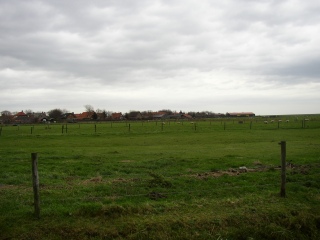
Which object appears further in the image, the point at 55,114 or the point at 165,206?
the point at 55,114

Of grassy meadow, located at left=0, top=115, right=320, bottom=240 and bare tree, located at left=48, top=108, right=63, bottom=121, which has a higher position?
bare tree, located at left=48, top=108, right=63, bottom=121

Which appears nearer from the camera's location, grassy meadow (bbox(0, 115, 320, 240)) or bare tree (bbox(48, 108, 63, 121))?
grassy meadow (bbox(0, 115, 320, 240))

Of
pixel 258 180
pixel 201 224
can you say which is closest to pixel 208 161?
pixel 258 180

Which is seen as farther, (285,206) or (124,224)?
(285,206)

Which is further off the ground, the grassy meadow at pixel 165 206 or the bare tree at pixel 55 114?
the bare tree at pixel 55 114

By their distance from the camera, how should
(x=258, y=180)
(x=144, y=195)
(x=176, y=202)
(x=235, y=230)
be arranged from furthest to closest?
1. (x=258, y=180)
2. (x=144, y=195)
3. (x=176, y=202)
4. (x=235, y=230)

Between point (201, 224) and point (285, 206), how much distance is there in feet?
10.1

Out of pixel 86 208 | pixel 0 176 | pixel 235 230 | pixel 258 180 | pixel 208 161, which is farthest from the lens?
pixel 208 161

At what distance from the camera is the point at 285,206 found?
26.9ft

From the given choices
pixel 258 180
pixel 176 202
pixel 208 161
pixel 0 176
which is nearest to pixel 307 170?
pixel 258 180

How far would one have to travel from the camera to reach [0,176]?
12.7m

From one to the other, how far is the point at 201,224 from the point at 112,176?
714 centimetres

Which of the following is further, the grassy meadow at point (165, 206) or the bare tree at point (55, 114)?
the bare tree at point (55, 114)

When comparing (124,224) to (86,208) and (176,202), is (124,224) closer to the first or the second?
(86,208)
